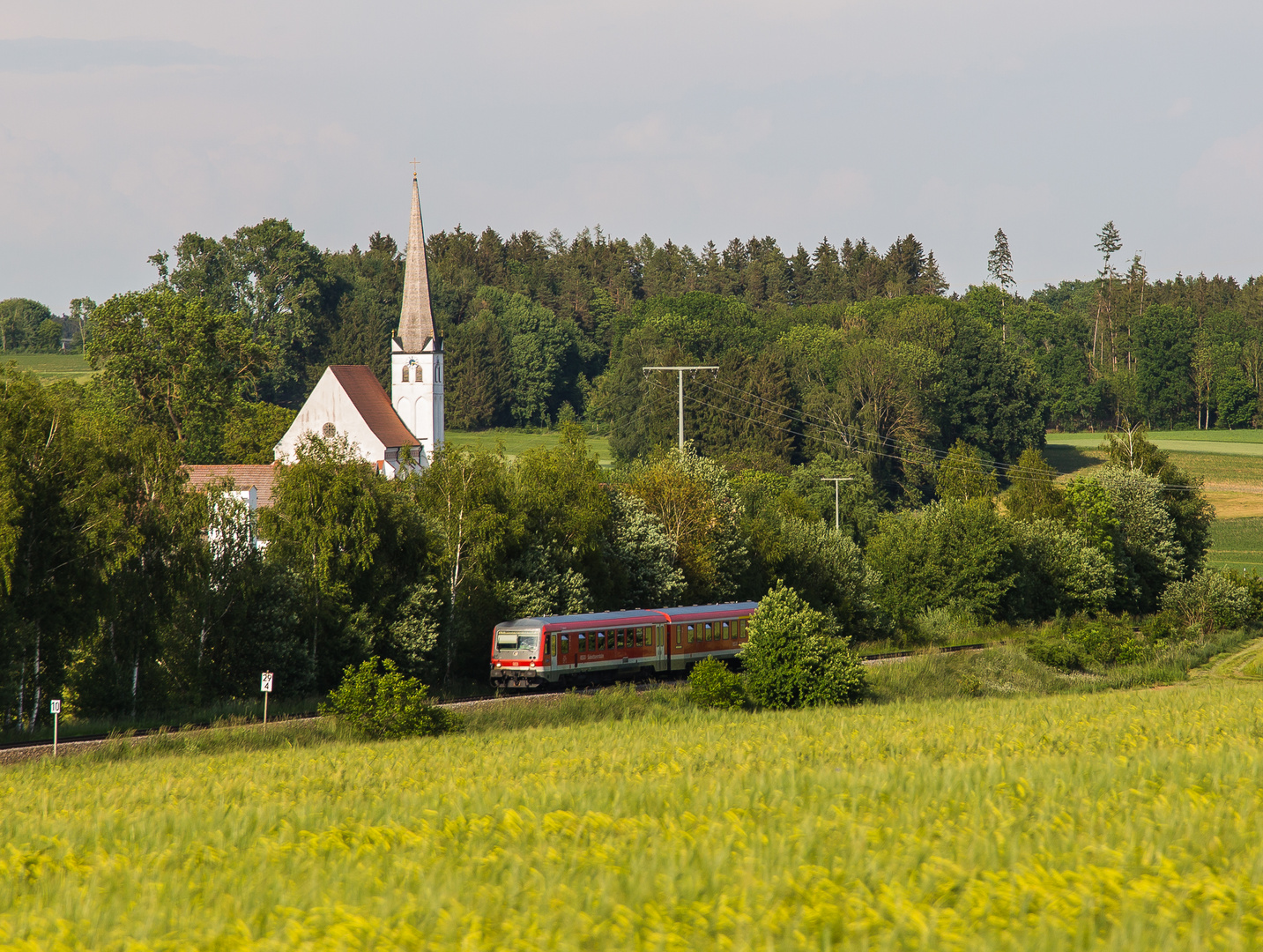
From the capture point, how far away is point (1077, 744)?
57.9 ft

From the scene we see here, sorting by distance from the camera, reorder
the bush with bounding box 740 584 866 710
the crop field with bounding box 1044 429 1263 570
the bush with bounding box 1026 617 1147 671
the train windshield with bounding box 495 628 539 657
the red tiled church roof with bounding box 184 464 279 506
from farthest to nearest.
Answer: the crop field with bounding box 1044 429 1263 570, the red tiled church roof with bounding box 184 464 279 506, the bush with bounding box 1026 617 1147 671, the train windshield with bounding box 495 628 539 657, the bush with bounding box 740 584 866 710

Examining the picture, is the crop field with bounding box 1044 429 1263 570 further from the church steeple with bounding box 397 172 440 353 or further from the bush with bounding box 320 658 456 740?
the bush with bounding box 320 658 456 740

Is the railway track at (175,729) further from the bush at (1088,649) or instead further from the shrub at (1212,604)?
the shrub at (1212,604)

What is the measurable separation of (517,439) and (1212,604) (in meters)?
98.2

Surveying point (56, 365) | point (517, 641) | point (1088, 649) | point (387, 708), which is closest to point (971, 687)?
point (1088, 649)

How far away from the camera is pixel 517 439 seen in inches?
6186

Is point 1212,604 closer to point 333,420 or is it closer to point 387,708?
point 387,708

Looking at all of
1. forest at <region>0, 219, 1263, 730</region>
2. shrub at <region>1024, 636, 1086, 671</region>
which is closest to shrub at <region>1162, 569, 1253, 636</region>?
forest at <region>0, 219, 1263, 730</region>

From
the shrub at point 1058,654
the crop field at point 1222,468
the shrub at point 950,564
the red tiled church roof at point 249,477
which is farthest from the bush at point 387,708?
the crop field at point 1222,468

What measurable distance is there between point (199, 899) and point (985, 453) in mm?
137416

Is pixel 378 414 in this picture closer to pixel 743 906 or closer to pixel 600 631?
pixel 600 631

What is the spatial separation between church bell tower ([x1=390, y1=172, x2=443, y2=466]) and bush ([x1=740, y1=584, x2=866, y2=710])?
58.2 metres

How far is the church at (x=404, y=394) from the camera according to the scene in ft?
290

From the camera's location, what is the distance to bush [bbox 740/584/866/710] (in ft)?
123
